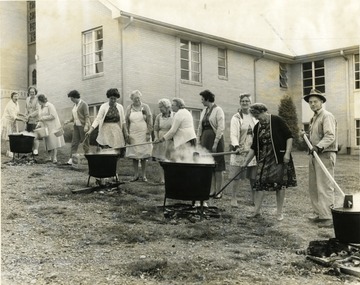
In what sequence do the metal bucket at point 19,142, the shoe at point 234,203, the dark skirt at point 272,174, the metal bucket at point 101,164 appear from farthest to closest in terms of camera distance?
the metal bucket at point 19,142 → the metal bucket at point 101,164 → the shoe at point 234,203 → the dark skirt at point 272,174

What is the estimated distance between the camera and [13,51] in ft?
17.8

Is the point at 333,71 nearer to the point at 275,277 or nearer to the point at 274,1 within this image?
the point at 274,1

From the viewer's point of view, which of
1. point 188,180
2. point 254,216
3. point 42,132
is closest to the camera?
point 188,180

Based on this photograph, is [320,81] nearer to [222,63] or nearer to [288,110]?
[288,110]

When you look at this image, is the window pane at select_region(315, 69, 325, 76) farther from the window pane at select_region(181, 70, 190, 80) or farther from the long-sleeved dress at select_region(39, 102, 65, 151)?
the long-sleeved dress at select_region(39, 102, 65, 151)

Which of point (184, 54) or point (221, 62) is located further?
point (221, 62)

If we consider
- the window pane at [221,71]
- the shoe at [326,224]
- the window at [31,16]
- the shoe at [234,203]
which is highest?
the window at [31,16]

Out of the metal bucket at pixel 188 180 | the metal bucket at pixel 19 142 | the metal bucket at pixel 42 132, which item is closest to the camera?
the metal bucket at pixel 188 180

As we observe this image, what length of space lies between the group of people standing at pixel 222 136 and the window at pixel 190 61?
15.8 feet

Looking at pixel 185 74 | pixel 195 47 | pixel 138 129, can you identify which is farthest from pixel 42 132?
pixel 195 47

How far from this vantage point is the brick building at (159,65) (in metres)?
9.85

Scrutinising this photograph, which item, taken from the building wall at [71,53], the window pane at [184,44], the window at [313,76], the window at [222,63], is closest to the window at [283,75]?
the window at [313,76]

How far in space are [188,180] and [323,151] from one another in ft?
5.64

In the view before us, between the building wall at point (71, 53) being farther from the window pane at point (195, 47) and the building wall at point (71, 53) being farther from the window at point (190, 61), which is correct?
the window pane at point (195, 47)
